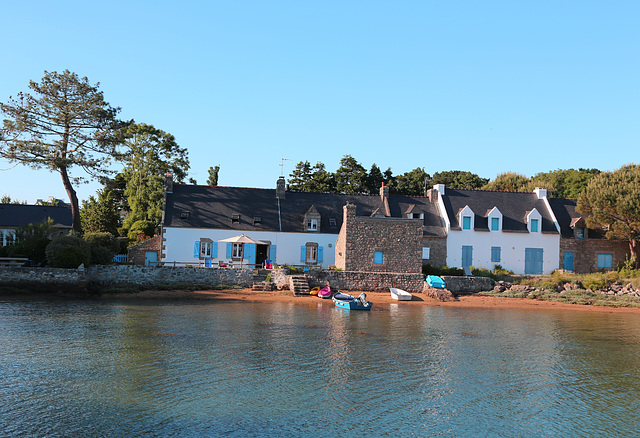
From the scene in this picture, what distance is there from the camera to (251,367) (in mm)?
16094

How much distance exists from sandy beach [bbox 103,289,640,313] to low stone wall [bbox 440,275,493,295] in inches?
51.3

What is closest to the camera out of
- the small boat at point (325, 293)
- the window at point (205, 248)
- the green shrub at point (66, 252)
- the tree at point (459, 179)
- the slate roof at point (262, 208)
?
the green shrub at point (66, 252)

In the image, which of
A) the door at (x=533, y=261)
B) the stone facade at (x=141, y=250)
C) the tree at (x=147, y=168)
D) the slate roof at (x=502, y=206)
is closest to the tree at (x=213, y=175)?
the tree at (x=147, y=168)

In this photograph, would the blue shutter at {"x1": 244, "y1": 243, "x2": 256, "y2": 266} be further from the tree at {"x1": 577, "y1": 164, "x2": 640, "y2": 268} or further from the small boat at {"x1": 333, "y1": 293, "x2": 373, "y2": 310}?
the tree at {"x1": 577, "y1": 164, "x2": 640, "y2": 268}

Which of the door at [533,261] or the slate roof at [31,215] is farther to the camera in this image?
the slate roof at [31,215]

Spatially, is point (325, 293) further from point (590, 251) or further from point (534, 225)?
point (590, 251)

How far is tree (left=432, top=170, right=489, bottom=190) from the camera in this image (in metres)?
74.9

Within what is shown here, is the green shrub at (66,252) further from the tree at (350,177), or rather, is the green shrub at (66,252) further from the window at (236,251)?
the tree at (350,177)

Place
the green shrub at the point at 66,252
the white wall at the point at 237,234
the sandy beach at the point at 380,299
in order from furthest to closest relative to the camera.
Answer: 1. the white wall at the point at 237,234
2. the green shrub at the point at 66,252
3. the sandy beach at the point at 380,299

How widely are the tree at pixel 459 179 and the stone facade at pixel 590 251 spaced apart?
103ft

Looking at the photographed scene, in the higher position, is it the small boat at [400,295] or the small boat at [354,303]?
the small boat at [400,295]

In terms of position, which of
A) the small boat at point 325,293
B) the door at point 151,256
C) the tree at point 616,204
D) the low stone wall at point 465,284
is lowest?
the small boat at point 325,293

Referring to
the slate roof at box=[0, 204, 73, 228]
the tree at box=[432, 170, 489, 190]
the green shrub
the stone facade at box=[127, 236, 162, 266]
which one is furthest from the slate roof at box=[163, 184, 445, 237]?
the tree at box=[432, 170, 489, 190]

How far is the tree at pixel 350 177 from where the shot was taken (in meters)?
63.2
